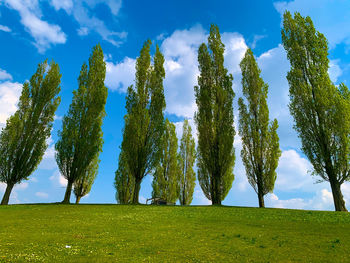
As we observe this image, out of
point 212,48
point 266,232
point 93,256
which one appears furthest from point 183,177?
point 93,256

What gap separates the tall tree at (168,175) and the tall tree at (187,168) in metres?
0.90

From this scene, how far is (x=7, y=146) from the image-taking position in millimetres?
27375

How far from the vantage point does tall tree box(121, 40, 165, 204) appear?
27219 mm

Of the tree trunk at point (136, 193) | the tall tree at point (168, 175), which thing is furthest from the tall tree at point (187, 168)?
the tree trunk at point (136, 193)

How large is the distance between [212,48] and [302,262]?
2923 centimetres

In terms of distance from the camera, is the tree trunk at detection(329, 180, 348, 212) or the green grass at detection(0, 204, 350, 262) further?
the tree trunk at detection(329, 180, 348, 212)

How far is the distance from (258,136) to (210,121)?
603 cm

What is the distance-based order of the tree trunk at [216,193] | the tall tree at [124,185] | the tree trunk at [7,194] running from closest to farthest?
1. the tree trunk at [7,194]
2. the tree trunk at [216,193]
3. the tall tree at [124,185]

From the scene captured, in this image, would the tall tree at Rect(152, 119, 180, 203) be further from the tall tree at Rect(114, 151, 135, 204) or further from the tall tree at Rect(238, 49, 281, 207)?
the tall tree at Rect(238, 49, 281, 207)

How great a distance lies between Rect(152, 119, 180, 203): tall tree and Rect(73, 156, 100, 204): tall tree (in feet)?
31.5

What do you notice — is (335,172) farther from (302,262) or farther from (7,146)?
(7,146)

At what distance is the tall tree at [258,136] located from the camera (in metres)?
26.5

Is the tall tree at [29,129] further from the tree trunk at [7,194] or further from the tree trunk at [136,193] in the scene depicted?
the tree trunk at [136,193]

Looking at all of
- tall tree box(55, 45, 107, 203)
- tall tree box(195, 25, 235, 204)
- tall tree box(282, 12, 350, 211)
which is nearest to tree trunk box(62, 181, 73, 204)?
tall tree box(55, 45, 107, 203)
